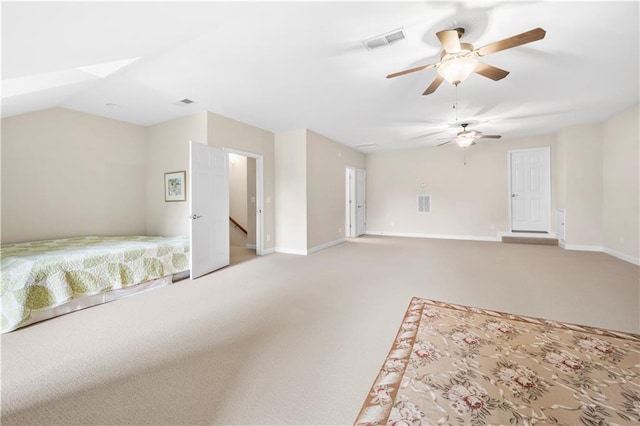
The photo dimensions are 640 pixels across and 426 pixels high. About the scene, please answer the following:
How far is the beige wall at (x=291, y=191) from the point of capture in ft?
17.6

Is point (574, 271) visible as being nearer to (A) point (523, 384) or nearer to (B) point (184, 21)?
(A) point (523, 384)

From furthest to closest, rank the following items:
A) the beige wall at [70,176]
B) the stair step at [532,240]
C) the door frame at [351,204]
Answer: the door frame at [351,204], the stair step at [532,240], the beige wall at [70,176]

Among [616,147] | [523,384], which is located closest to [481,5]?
[523,384]

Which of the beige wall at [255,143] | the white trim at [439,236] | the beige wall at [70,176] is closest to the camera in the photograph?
the beige wall at [70,176]

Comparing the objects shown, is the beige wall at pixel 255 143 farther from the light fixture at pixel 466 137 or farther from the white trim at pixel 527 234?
the white trim at pixel 527 234

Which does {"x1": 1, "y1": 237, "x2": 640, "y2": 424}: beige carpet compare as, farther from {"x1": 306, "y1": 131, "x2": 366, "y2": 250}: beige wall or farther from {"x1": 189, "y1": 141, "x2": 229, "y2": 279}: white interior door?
{"x1": 306, "y1": 131, "x2": 366, "y2": 250}: beige wall

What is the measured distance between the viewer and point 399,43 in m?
2.41

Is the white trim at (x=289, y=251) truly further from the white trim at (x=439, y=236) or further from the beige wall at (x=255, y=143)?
the white trim at (x=439, y=236)

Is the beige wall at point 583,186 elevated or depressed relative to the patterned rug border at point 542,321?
elevated

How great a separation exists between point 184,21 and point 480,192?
293 inches

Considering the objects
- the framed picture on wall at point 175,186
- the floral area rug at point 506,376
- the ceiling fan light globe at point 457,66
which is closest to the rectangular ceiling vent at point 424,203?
the floral area rug at point 506,376

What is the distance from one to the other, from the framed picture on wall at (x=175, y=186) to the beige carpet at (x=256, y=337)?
1.62 m

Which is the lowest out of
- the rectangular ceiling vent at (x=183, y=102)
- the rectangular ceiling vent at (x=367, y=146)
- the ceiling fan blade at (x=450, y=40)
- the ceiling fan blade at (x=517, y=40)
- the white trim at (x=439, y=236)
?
the white trim at (x=439, y=236)

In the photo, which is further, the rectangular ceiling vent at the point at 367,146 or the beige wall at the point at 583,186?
the rectangular ceiling vent at the point at 367,146
